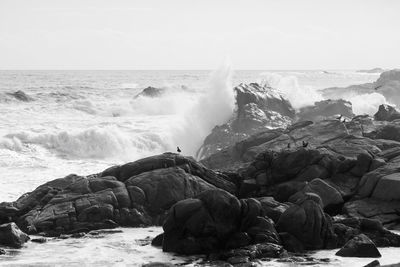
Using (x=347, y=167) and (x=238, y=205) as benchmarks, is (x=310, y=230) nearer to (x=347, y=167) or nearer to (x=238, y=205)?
(x=238, y=205)

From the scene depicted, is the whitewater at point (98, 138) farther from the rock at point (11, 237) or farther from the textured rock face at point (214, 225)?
the textured rock face at point (214, 225)

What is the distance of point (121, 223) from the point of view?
2023 centimetres

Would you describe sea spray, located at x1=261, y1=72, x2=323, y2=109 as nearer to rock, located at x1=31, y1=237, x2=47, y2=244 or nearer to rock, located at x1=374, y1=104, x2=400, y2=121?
rock, located at x1=374, y1=104, x2=400, y2=121

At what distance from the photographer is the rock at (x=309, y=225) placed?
17.4 m

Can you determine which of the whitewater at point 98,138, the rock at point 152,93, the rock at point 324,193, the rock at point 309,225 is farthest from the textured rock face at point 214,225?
the rock at point 152,93

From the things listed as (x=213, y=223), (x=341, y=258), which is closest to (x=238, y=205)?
(x=213, y=223)

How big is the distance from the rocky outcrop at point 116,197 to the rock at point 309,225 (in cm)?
479

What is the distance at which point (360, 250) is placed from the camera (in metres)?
16.2

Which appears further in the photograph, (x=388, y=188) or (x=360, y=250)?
(x=388, y=188)

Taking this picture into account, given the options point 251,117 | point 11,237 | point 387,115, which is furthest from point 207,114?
point 11,237

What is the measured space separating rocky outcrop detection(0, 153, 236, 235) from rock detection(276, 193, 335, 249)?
189 inches

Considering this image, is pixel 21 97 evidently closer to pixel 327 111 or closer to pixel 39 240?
pixel 327 111

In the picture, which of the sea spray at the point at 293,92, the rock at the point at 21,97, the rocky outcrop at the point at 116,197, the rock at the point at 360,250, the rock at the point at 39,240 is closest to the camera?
the rock at the point at 360,250

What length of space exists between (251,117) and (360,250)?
23.9 metres
